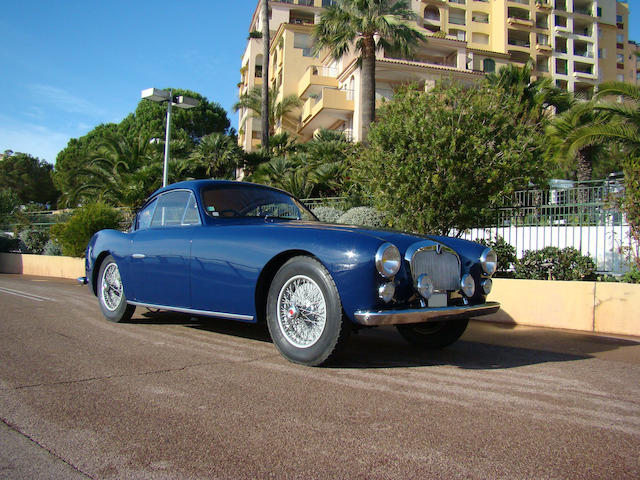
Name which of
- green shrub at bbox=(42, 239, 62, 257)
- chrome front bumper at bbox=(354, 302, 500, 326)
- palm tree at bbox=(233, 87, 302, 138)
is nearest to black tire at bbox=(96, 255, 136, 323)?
chrome front bumper at bbox=(354, 302, 500, 326)

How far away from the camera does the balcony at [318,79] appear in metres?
35.2

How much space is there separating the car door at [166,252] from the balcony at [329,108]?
26.2 meters

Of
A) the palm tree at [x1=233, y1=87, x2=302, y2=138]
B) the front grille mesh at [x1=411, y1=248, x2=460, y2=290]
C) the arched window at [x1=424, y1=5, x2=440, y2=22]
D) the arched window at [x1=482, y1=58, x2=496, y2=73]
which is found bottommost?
the front grille mesh at [x1=411, y1=248, x2=460, y2=290]

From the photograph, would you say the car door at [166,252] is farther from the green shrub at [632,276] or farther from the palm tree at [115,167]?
the palm tree at [115,167]

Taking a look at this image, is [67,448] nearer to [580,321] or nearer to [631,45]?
[580,321]

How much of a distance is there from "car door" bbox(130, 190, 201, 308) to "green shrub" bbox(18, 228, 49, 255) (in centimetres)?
1594

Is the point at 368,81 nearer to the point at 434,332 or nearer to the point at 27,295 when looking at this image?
the point at 27,295

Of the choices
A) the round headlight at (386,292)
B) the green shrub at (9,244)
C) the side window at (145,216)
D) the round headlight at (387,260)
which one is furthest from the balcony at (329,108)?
the round headlight at (386,292)

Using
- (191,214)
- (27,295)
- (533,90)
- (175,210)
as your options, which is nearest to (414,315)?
(191,214)

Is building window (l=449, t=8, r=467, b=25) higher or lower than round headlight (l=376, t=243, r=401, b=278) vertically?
higher

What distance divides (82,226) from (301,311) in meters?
14.0

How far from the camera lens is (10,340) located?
492 cm

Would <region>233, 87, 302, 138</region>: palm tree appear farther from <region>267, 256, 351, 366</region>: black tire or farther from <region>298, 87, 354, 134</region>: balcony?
<region>267, 256, 351, 366</region>: black tire

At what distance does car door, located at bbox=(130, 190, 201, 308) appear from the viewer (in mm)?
4875
